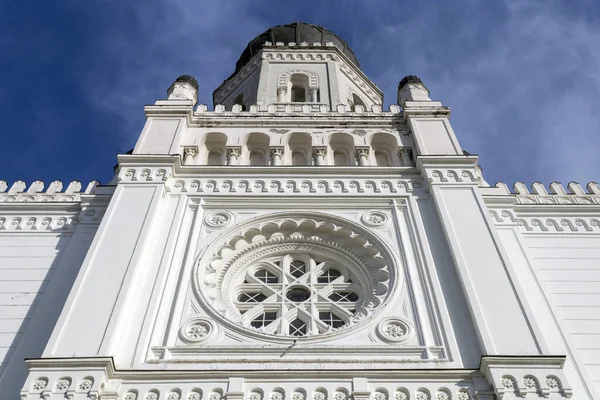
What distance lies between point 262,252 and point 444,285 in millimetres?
3375

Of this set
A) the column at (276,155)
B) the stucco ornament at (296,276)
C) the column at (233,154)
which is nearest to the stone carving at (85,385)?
the stucco ornament at (296,276)

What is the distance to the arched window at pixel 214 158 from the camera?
1521cm

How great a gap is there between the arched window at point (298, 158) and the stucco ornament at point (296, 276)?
2.70 metres

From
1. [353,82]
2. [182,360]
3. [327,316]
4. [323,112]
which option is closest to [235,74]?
[353,82]

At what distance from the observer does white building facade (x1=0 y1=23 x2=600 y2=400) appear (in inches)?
357

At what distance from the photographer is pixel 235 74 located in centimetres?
2317

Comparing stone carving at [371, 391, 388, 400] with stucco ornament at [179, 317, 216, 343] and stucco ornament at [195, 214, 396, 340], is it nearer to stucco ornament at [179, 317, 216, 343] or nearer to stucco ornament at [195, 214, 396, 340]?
stucco ornament at [195, 214, 396, 340]

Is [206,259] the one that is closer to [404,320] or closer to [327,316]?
[327,316]

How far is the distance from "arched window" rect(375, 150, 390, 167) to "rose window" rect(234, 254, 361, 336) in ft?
11.8

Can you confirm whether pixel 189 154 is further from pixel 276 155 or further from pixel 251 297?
pixel 251 297

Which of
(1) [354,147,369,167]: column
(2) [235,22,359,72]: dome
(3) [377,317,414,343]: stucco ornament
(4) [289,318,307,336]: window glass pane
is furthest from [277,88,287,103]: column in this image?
(3) [377,317,414,343]: stucco ornament

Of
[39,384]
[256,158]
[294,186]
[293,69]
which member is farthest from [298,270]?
[293,69]

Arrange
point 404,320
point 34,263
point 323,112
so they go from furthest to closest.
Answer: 1. point 323,112
2. point 34,263
3. point 404,320

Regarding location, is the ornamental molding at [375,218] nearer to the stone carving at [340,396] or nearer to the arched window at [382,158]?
the arched window at [382,158]
